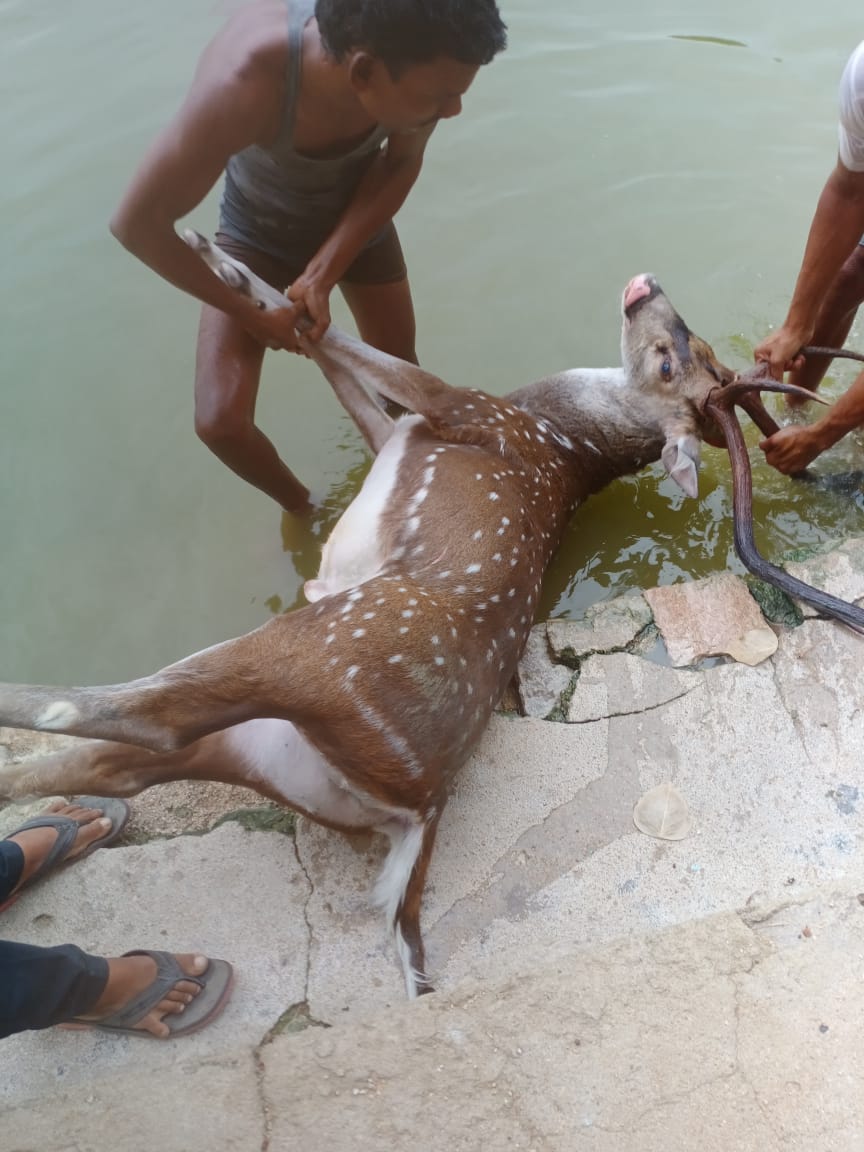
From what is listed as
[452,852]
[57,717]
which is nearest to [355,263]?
[57,717]

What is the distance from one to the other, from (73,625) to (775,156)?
4.25 metres

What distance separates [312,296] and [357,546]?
2.56ft

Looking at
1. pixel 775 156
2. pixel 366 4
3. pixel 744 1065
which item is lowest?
Answer: pixel 744 1065

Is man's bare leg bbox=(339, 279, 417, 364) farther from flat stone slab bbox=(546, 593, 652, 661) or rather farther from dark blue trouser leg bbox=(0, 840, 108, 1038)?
dark blue trouser leg bbox=(0, 840, 108, 1038)

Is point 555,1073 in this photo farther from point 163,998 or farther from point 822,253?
point 822,253

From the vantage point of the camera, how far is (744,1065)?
2.03 metres

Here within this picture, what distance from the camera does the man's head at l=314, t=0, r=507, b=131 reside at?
6.36 feet

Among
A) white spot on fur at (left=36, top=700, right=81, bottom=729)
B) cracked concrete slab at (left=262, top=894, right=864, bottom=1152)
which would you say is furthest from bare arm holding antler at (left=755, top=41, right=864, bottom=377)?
white spot on fur at (left=36, top=700, right=81, bottom=729)

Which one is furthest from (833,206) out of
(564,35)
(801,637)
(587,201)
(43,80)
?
(43,80)

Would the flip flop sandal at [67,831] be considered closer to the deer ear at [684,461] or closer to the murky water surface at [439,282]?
the murky water surface at [439,282]

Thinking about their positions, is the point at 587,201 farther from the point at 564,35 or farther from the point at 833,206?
the point at 833,206

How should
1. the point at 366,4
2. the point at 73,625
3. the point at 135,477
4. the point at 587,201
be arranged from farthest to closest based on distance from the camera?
the point at 587,201 → the point at 135,477 → the point at 73,625 → the point at 366,4

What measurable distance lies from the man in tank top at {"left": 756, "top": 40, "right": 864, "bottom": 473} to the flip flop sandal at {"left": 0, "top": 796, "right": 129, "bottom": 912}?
7.92 ft

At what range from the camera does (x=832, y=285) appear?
3164 millimetres
